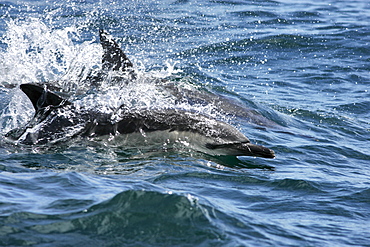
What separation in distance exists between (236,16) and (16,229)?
18420 mm

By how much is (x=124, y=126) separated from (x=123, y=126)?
0.05 ft

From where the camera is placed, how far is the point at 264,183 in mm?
6469

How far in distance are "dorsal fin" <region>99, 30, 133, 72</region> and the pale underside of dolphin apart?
12.0ft

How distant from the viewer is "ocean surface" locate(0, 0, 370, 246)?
4.87 m

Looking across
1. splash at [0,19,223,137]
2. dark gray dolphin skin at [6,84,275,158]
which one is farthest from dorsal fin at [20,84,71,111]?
splash at [0,19,223,137]

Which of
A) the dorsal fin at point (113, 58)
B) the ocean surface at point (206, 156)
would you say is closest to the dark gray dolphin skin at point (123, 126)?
the ocean surface at point (206, 156)

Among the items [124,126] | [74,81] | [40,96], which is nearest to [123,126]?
[124,126]

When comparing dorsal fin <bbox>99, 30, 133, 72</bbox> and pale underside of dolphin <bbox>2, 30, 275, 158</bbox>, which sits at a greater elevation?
dorsal fin <bbox>99, 30, 133, 72</bbox>

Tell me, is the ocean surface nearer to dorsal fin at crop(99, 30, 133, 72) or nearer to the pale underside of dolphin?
the pale underside of dolphin

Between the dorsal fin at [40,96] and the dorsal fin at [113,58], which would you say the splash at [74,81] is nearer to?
the dorsal fin at [113,58]

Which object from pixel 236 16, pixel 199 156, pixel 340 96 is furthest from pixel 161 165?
pixel 236 16

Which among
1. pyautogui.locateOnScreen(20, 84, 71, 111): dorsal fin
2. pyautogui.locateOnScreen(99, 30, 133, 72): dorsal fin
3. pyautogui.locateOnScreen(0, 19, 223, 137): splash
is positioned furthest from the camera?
pyautogui.locateOnScreen(99, 30, 133, 72): dorsal fin

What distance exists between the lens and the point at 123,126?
7191mm

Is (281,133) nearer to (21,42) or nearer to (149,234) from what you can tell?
(149,234)
